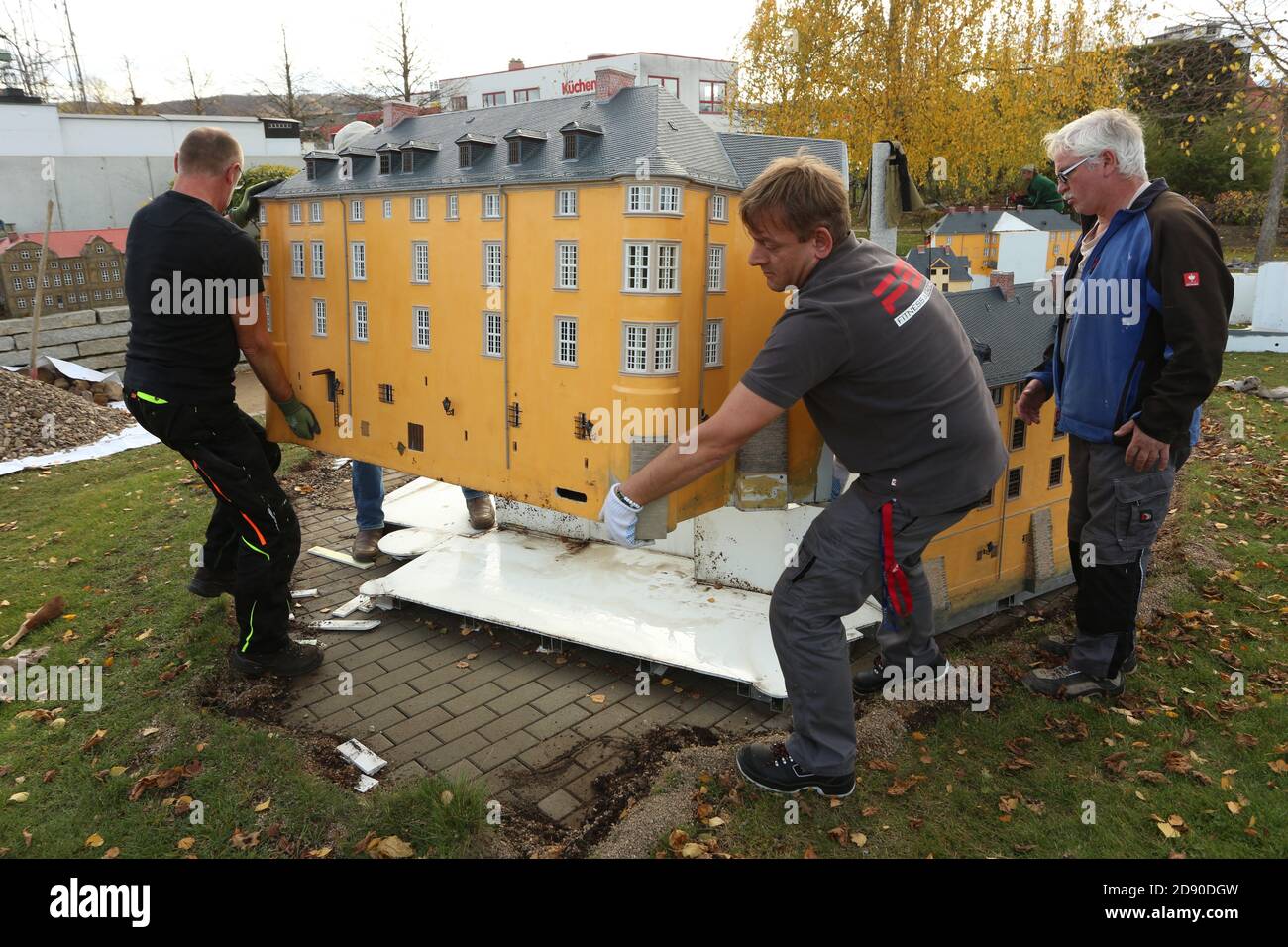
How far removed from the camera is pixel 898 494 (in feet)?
12.4

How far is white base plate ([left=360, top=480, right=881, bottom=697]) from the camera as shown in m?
5.50

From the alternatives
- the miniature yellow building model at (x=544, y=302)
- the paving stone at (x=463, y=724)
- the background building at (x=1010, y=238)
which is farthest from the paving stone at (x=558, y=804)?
the background building at (x=1010, y=238)

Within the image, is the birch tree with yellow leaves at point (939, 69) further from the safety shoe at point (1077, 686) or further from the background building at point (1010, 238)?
the safety shoe at point (1077, 686)

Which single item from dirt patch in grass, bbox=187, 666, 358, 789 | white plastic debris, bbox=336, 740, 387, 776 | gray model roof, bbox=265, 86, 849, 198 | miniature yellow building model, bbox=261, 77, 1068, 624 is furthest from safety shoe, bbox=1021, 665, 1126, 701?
dirt patch in grass, bbox=187, 666, 358, 789

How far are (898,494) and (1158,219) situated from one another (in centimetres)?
206

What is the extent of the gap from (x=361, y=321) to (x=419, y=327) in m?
0.54

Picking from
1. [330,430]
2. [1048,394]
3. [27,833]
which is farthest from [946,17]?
[27,833]

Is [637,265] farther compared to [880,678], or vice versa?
[880,678]

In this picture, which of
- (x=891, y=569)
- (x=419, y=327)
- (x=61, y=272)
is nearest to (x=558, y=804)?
(x=891, y=569)

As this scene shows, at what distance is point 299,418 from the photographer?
18.8 ft

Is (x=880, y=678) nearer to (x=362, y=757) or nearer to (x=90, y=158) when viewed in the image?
(x=362, y=757)

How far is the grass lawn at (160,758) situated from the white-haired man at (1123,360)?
358cm

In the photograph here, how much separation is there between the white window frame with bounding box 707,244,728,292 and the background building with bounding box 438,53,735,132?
36.7 m

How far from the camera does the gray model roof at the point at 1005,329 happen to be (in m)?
5.76
